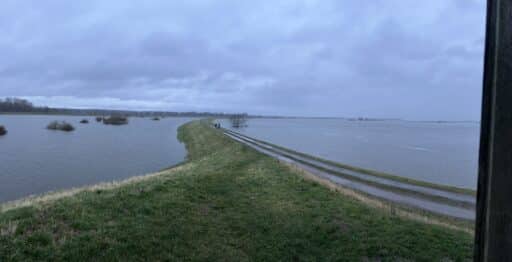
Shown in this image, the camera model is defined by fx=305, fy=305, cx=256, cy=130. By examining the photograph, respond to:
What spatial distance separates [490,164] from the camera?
1.32m

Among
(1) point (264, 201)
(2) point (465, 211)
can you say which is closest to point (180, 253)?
(1) point (264, 201)

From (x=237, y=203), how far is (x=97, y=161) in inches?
769

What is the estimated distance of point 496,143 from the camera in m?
1.30

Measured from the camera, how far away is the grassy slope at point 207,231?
4.94 metres

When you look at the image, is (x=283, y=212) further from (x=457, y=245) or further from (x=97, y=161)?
(x=97, y=161)

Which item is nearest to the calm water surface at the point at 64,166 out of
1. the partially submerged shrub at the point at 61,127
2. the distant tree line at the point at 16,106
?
the partially submerged shrub at the point at 61,127

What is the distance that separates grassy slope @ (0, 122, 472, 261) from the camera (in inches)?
195

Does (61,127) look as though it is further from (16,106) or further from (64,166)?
(16,106)

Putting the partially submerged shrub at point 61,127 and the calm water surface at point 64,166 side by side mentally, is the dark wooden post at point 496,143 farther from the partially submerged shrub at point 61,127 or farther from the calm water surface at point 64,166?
the partially submerged shrub at point 61,127

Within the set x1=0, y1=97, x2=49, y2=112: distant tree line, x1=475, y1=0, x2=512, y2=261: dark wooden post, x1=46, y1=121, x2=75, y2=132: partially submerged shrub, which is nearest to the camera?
x1=475, y1=0, x2=512, y2=261: dark wooden post

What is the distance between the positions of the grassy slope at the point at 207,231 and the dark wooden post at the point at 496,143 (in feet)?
13.9

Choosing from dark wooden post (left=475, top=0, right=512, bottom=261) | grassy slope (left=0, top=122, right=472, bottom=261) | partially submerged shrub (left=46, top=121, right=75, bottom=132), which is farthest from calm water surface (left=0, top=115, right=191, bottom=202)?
partially submerged shrub (left=46, top=121, right=75, bottom=132)

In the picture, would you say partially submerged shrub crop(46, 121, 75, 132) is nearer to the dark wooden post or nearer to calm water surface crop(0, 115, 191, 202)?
calm water surface crop(0, 115, 191, 202)

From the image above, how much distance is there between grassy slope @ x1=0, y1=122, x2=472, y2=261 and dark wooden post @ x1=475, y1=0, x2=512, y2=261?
166 inches
